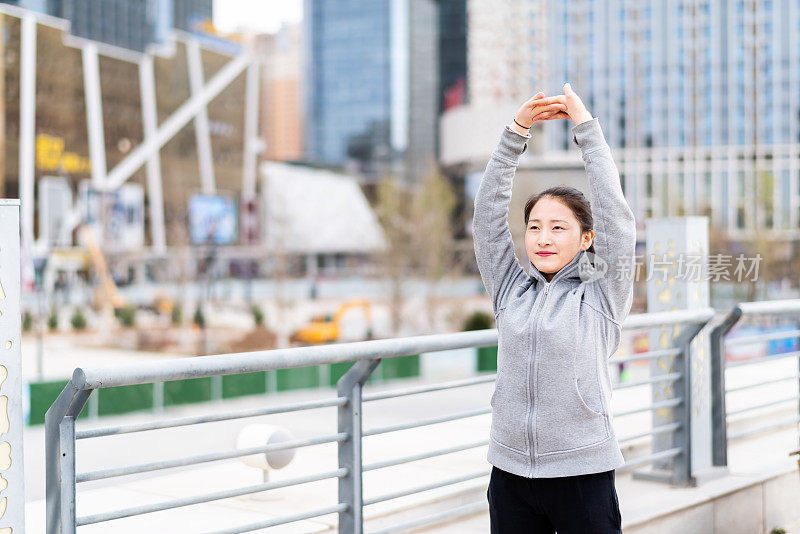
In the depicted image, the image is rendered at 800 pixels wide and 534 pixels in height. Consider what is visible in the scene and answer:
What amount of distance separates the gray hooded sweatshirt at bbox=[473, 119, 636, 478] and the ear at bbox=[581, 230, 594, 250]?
0.15 ft

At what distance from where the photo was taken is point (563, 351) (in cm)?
257

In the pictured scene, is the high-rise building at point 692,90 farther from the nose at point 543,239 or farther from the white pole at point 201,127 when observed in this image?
the nose at point 543,239

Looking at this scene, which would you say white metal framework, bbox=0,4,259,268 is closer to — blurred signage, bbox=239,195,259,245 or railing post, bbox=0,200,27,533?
blurred signage, bbox=239,195,259,245

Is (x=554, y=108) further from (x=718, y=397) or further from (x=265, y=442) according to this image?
(x=718, y=397)

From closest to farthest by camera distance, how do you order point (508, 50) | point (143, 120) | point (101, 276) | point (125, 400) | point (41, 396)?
point (41, 396) < point (125, 400) < point (101, 276) < point (143, 120) < point (508, 50)

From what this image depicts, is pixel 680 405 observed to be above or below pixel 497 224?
below

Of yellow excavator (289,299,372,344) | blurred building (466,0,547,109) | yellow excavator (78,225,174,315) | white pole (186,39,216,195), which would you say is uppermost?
blurred building (466,0,547,109)

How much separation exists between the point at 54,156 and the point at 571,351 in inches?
2128

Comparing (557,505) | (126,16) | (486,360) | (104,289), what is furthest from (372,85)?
(557,505)

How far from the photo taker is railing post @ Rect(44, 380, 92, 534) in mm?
2637

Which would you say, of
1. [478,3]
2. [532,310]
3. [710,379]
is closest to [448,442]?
[710,379]

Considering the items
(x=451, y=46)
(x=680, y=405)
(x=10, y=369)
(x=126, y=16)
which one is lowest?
(x=680, y=405)

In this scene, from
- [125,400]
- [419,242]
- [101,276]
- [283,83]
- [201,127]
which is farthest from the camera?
[283,83]

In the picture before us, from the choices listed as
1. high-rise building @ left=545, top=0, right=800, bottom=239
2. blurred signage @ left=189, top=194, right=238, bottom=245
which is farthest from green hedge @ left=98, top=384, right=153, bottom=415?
high-rise building @ left=545, top=0, right=800, bottom=239
